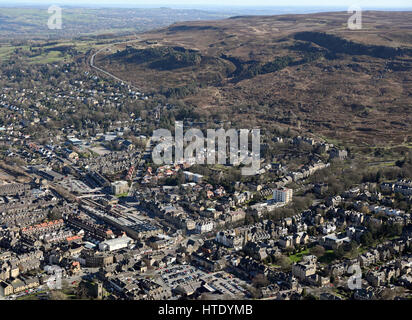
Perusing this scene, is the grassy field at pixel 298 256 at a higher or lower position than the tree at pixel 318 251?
lower

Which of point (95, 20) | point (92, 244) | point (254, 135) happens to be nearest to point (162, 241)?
point (92, 244)

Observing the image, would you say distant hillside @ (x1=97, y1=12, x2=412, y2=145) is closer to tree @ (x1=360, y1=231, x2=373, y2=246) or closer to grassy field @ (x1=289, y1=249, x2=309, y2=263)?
tree @ (x1=360, y1=231, x2=373, y2=246)

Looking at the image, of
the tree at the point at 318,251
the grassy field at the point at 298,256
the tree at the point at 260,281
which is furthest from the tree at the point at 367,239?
the tree at the point at 260,281

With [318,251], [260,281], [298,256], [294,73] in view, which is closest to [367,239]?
[318,251]

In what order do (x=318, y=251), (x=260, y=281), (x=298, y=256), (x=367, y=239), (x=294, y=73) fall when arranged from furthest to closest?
1. (x=294, y=73)
2. (x=367, y=239)
3. (x=318, y=251)
4. (x=298, y=256)
5. (x=260, y=281)

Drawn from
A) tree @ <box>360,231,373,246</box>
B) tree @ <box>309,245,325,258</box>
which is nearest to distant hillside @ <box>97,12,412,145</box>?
tree @ <box>360,231,373,246</box>

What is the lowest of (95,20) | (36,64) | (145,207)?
(145,207)

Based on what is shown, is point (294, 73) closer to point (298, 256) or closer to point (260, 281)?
point (298, 256)

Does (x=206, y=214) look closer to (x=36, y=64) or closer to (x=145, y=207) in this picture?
(x=145, y=207)

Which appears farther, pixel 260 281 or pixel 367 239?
pixel 367 239

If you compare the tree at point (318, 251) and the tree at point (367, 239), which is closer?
the tree at point (318, 251)

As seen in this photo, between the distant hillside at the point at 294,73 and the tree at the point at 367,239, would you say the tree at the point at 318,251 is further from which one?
the distant hillside at the point at 294,73
